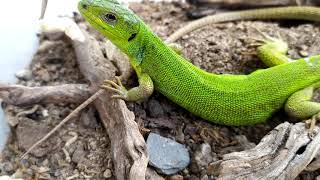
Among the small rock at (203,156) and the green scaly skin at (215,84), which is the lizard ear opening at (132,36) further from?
the small rock at (203,156)

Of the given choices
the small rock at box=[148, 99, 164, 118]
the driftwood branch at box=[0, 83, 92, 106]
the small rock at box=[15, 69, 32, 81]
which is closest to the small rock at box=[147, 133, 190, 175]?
the small rock at box=[148, 99, 164, 118]

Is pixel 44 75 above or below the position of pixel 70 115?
below

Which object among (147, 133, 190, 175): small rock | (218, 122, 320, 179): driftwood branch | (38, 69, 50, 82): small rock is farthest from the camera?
(38, 69, 50, 82): small rock

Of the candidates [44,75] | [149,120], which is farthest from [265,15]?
[44,75]

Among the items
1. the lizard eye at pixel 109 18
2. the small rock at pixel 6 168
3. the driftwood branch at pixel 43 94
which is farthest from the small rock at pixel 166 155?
the small rock at pixel 6 168

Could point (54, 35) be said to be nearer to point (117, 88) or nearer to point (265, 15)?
point (117, 88)

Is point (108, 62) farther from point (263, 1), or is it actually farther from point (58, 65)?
point (263, 1)

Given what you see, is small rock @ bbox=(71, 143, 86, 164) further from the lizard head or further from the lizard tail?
the lizard tail
